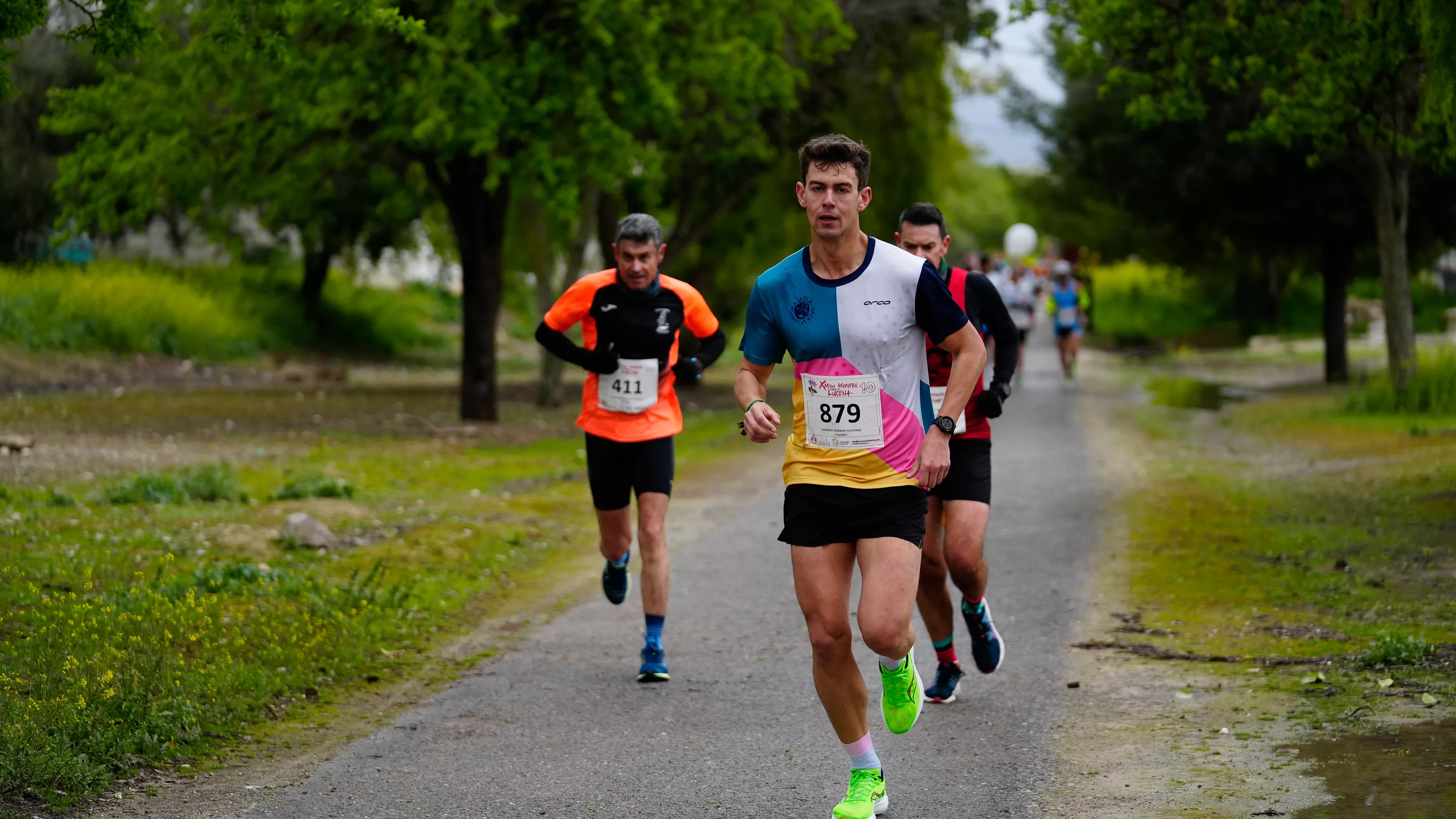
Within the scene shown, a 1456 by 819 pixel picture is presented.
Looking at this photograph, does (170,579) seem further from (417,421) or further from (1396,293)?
(1396,293)

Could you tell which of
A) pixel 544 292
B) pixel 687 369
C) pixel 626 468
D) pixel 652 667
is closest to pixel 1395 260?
pixel 544 292

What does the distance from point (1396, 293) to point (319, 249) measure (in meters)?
26.7

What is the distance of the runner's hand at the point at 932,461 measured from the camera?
5.36 m

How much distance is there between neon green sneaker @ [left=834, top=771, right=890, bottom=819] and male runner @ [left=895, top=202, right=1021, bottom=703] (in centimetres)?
168

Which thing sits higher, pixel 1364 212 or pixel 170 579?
pixel 1364 212

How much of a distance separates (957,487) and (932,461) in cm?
Result: 182

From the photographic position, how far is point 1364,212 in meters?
28.8

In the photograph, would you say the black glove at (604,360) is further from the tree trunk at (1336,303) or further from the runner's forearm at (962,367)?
the tree trunk at (1336,303)

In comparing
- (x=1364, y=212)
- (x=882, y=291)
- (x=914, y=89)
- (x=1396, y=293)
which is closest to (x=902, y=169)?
(x=914, y=89)

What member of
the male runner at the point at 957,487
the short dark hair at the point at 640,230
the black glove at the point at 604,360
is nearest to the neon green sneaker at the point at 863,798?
the male runner at the point at 957,487

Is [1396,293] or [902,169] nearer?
[1396,293]

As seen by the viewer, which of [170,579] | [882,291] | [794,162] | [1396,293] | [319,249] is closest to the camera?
[882,291]

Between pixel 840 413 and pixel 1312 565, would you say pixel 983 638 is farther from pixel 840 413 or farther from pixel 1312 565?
pixel 1312 565

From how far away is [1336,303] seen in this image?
100.0 feet
